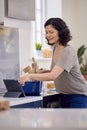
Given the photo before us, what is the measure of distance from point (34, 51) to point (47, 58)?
0.20 m

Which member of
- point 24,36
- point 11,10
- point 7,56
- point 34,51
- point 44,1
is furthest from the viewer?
point 44,1

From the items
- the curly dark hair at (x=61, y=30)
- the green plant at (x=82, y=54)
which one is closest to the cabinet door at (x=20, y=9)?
the curly dark hair at (x=61, y=30)

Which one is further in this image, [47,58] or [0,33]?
[47,58]

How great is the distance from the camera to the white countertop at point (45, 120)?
65cm

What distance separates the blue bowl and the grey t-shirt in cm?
38

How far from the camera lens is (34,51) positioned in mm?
3750

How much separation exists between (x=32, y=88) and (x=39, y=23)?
1.74 metres

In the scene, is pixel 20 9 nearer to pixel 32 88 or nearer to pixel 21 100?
pixel 32 88

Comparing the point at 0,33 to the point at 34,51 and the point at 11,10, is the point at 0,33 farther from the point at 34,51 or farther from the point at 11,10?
the point at 34,51

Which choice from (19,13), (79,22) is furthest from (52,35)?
(79,22)

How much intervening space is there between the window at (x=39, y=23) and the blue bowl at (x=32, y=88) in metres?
1.40

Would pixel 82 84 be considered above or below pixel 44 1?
below

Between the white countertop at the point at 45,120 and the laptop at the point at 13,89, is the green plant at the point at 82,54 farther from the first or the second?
the white countertop at the point at 45,120

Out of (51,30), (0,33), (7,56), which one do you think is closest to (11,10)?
(0,33)
